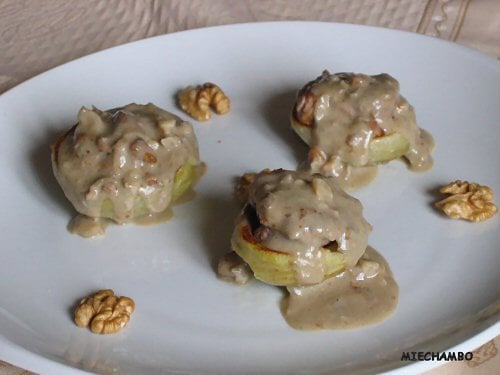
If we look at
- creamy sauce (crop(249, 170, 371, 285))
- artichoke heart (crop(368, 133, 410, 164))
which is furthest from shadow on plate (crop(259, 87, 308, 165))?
creamy sauce (crop(249, 170, 371, 285))

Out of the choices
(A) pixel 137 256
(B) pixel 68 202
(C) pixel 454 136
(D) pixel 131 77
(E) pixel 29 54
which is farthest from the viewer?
(E) pixel 29 54

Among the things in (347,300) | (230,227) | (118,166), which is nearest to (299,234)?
(347,300)

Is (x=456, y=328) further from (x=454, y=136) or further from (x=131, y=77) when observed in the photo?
(x=131, y=77)

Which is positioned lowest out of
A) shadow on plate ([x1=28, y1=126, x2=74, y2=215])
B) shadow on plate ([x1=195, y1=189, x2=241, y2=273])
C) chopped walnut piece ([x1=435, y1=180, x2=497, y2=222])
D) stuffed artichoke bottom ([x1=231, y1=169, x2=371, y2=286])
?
shadow on plate ([x1=28, y1=126, x2=74, y2=215])

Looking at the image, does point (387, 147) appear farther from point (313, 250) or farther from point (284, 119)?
point (313, 250)

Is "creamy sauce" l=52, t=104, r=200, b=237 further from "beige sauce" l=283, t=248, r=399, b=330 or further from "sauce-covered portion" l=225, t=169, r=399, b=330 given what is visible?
"beige sauce" l=283, t=248, r=399, b=330

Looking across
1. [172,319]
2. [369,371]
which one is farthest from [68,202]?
[369,371]
